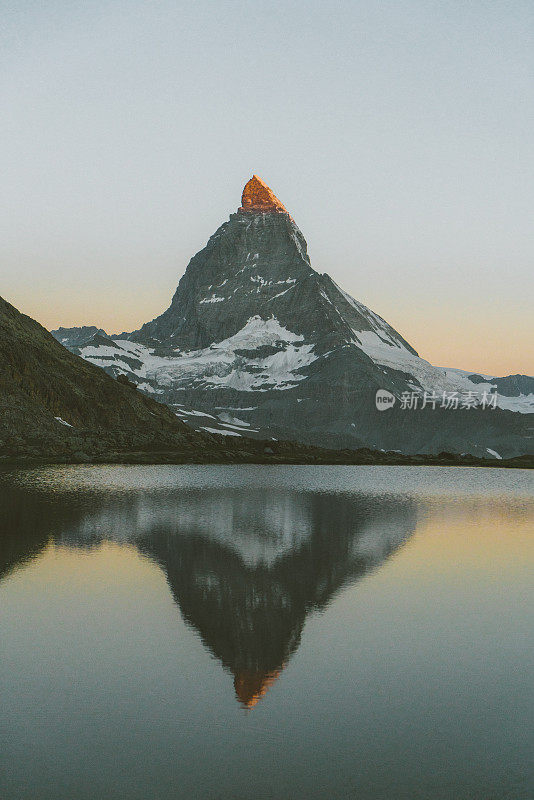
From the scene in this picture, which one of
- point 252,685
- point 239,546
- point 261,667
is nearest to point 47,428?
point 239,546

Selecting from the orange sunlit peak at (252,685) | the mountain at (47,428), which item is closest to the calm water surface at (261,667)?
the orange sunlit peak at (252,685)

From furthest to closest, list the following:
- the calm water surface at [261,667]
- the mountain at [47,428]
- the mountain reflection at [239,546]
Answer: the mountain at [47,428]
the mountain reflection at [239,546]
the calm water surface at [261,667]

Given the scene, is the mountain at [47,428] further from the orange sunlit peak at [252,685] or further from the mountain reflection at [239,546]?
the orange sunlit peak at [252,685]

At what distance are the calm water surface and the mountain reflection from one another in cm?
17

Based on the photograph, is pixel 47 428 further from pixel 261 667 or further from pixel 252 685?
pixel 252 685

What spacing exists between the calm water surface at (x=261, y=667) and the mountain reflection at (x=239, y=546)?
6.8 inches

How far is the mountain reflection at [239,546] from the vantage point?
25.9 meters

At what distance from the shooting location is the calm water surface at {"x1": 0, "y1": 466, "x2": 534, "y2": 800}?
15.3 metres

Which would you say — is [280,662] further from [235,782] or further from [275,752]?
[235,782]

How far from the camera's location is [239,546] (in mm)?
46469

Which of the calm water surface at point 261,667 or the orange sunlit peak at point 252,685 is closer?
the calm water surface at point 261,667

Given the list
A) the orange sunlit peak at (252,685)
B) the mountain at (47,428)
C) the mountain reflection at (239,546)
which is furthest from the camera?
the mountain at (47,428)

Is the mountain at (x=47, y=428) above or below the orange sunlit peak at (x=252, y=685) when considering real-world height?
above

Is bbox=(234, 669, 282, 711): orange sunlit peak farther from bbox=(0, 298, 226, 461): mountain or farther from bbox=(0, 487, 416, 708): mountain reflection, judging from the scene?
bbox=(0, 298, 226, 461): mountain
